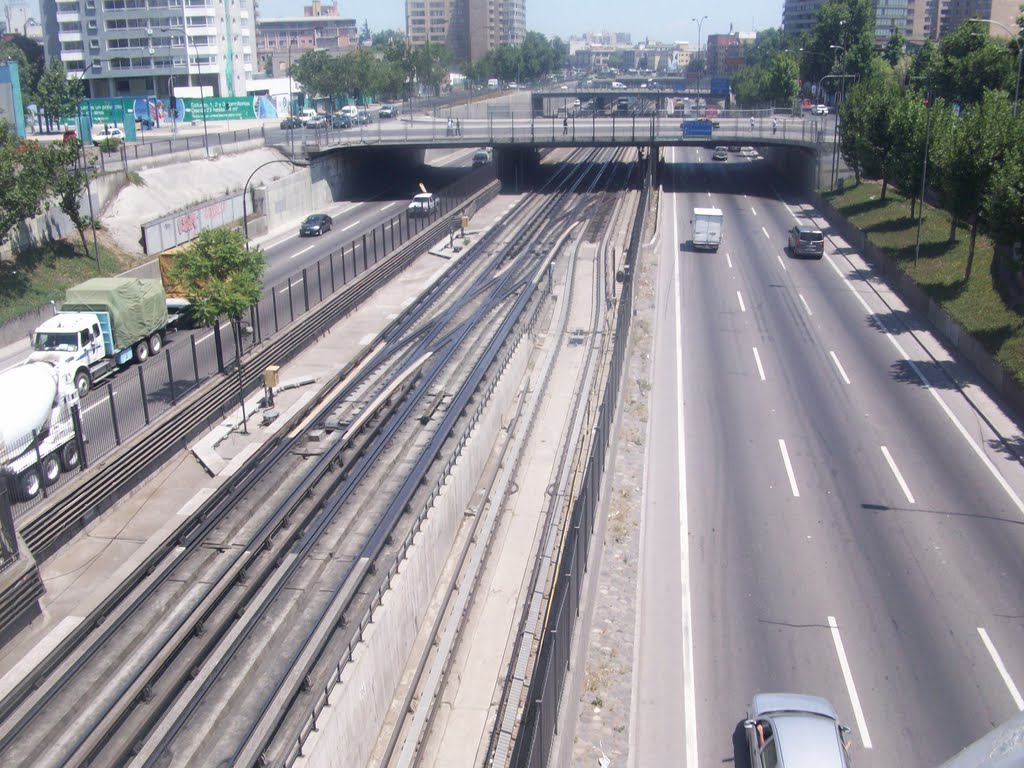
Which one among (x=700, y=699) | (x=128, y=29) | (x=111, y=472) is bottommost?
(x=700, y=699)

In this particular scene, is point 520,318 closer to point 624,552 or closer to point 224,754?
point 624,552

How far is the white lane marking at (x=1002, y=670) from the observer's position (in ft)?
50.4

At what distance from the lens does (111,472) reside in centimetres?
2220

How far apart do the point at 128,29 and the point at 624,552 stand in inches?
4511

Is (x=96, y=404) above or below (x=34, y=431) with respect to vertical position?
below

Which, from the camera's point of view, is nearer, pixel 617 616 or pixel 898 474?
pixel 617 616

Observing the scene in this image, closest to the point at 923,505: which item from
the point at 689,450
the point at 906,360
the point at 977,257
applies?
the point at 689,450

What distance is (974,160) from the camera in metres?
34.3

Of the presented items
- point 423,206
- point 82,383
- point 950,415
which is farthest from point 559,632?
point 423,206

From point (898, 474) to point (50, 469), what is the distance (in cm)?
2025

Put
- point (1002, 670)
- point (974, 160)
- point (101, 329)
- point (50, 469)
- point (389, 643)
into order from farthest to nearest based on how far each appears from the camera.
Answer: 1. point (974, 160)
2. point (101, 329)
3. point (50, 469)
4. point (389, 643)
5. point (1002, 670)

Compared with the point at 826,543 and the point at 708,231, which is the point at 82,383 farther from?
→ the point at 708,231

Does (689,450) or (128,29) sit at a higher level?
(128,29)

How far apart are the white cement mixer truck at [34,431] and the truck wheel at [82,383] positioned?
4992mm
